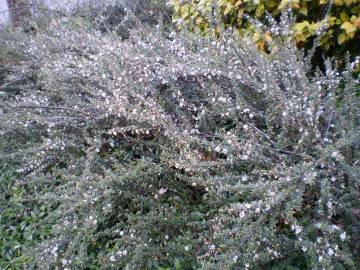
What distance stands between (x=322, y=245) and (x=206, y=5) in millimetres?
2370

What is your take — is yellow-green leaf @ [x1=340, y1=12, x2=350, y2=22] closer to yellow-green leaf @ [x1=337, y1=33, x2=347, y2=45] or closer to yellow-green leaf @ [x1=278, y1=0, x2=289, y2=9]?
yellow-green leaf @ [x1=337, y1=33, x2=347, y2=45]

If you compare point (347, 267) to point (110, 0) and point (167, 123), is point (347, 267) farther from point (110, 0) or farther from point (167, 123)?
point (110, 0)

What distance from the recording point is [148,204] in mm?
2719

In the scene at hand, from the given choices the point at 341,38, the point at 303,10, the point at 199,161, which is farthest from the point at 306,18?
the point at 199,161

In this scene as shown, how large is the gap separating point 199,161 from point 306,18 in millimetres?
1774

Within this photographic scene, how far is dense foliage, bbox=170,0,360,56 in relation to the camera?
3244mm

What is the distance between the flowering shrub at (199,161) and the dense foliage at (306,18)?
313 millimetres

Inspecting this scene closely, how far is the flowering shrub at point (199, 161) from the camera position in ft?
7.23

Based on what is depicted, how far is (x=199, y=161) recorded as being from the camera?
2.51 m

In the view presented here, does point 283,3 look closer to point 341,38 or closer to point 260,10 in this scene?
point 260,10

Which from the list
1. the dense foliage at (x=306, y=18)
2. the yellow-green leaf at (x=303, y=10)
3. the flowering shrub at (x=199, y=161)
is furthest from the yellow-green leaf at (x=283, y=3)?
the flowering shrub at (x=199, y=161)

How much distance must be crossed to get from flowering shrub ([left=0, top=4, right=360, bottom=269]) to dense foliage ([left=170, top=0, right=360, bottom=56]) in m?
0.31

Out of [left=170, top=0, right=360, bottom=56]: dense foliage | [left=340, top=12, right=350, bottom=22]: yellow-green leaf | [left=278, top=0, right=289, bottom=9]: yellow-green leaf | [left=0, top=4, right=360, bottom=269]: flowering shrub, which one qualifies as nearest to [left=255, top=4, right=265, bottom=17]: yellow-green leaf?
[left=170, top=0, right=360, bottom=56]: dense foliage

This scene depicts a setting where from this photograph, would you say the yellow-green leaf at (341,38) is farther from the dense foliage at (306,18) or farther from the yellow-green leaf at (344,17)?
→ the yellow-green leaf at (344,17)
